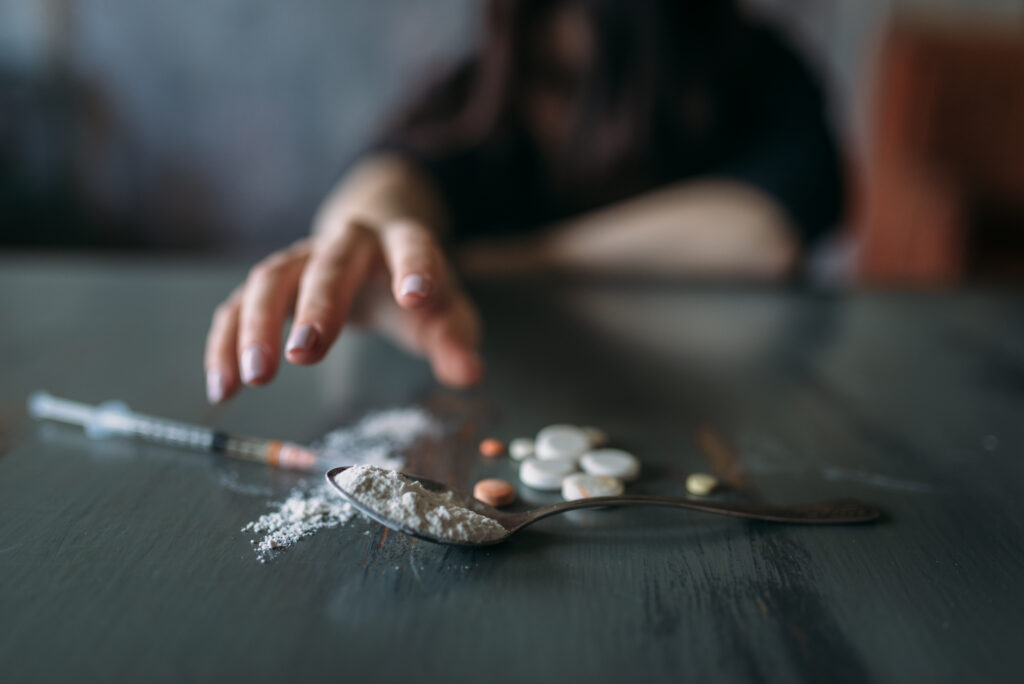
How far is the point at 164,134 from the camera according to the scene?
3.14 meters

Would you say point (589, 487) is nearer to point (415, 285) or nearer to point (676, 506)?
point (676, 506)

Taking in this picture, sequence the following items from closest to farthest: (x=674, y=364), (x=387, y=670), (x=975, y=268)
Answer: (x=387, y=670)
(x=674, y=364)
(x=975, y=268)

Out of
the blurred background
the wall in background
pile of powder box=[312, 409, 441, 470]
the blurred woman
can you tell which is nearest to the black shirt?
the blurred woman

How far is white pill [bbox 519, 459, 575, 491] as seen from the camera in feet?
1.60

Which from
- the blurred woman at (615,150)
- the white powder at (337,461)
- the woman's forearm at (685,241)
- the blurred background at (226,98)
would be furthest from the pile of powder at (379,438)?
the blurred background at (226,98)

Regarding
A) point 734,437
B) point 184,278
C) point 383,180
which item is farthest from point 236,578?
point 383,180

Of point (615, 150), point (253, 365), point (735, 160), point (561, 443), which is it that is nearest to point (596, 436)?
point (561, 443)

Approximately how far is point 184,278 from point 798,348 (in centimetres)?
86

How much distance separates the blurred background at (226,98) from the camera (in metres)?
2.96

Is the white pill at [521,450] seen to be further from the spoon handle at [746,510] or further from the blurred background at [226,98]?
the blurred background at [226,98]

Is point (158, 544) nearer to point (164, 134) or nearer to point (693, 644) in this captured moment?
point (693, 644)

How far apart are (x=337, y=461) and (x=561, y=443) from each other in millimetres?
159

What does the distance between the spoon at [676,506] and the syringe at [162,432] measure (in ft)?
0.35

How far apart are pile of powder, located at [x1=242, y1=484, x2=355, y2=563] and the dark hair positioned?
44.0 inches
